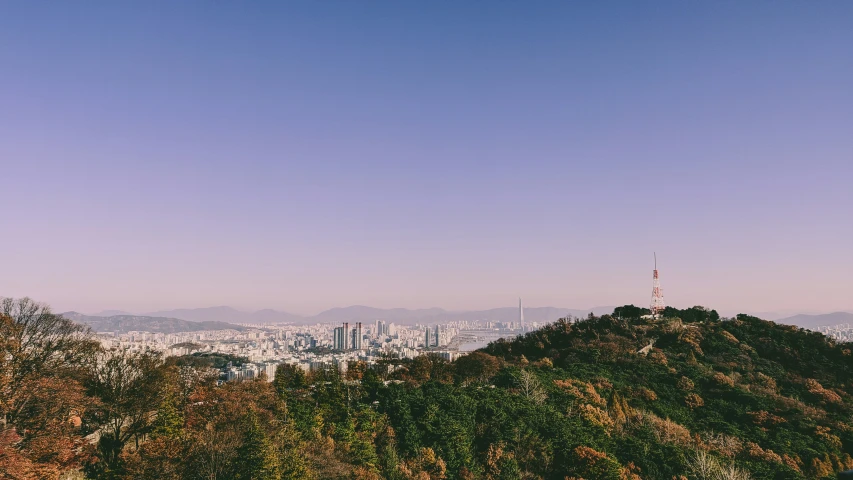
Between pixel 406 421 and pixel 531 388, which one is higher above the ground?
pixel 531 388

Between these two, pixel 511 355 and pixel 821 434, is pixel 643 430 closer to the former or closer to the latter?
pixel 821 434

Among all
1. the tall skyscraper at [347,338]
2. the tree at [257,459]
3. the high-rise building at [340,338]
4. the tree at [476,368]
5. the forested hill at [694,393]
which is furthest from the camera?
the high-rise building at [340,338]

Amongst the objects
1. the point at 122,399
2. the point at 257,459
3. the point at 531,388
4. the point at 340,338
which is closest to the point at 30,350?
the point at 122,399

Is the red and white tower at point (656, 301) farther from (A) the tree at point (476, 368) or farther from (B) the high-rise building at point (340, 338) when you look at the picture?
(B) the high-rise building at point (340, 338)

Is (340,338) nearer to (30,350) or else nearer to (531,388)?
(531,388)

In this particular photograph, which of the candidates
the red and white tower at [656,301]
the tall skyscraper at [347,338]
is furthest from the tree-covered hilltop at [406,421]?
the tall skyscraper at [347,338]

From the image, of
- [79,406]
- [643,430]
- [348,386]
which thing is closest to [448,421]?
[348,386]

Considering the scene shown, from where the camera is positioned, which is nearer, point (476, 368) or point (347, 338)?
point (476, 368)

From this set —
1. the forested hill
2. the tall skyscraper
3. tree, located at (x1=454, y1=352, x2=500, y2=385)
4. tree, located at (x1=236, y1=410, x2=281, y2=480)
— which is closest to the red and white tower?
the forested hill
